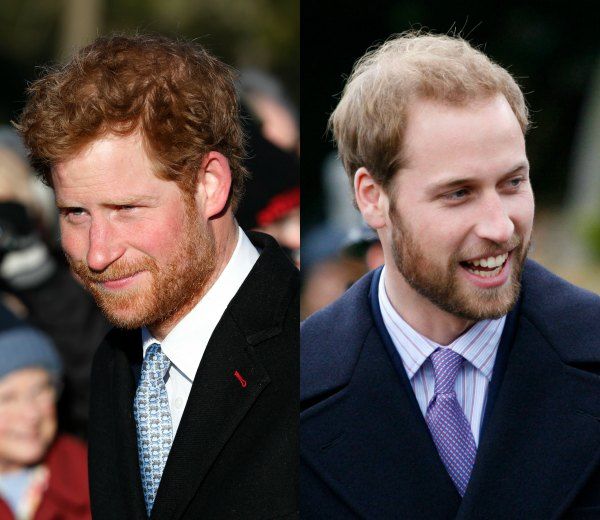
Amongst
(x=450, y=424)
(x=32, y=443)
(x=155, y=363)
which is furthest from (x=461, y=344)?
(x=32, y=443)

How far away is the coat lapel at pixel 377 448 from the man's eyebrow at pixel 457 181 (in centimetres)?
39

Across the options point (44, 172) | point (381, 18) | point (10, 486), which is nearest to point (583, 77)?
point (381, 18)

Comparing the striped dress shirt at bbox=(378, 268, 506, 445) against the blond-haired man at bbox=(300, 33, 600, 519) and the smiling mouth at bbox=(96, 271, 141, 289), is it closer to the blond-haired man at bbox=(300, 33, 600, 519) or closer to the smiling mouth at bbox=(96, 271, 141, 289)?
the blond-haired man at bbox=(300, 33, 600, 519)

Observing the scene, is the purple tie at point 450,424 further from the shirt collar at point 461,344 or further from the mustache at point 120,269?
the mustache at point 120,269

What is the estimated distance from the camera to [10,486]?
288cm

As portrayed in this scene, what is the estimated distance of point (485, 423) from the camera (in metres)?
2.19

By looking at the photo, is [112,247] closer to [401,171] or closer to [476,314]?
[401,171]

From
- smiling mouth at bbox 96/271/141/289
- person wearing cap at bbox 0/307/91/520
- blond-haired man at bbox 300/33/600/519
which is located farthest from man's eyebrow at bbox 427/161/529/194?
person wearing cap at bbox 0/307/91/520

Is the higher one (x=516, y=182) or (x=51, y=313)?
(x=516, y=182)

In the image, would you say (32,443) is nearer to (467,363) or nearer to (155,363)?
(155,363)

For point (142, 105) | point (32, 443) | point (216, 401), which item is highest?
point (142, 105)

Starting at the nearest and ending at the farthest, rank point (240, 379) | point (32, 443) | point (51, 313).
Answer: point (240, 379) < point (32, 443) < point (51, 313)

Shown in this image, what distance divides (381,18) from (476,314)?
29.4 inches

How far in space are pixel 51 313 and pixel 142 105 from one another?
118 cm
